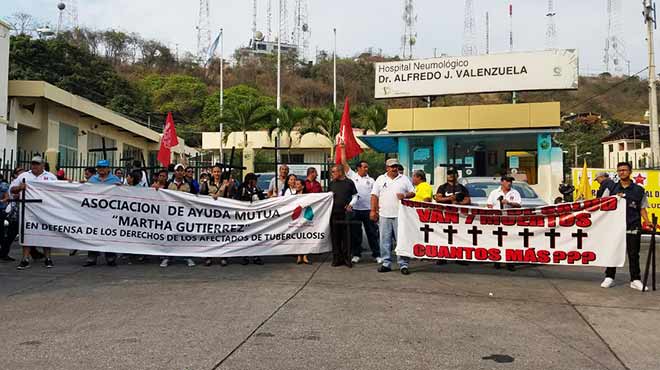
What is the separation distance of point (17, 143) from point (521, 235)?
20.1 metres

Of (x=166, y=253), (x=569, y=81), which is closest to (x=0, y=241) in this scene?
(x=166, y=253)

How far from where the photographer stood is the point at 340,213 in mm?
9750

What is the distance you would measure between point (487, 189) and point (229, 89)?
215 ft

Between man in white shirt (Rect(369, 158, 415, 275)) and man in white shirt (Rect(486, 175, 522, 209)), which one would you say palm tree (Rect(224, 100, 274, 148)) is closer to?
man in white shirt (Rect(486, 175, 522, 209))

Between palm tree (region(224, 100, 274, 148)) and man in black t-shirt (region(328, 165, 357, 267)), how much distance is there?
23.5 metres

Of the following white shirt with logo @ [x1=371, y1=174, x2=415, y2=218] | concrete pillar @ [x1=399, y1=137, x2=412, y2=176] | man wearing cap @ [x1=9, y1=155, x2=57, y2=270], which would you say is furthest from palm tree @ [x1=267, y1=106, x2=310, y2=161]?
white shirt with logo @ [x1=371, y1=174, x2=415, y2=218]

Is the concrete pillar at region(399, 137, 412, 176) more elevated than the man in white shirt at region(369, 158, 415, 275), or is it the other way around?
the concrete pillar at region(399, 137, 412, 176)

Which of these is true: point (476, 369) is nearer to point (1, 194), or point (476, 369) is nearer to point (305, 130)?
point (1, 194)

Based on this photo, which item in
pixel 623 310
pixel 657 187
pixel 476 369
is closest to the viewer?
pixel 476 369

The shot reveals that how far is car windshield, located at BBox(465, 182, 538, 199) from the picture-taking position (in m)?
12.1

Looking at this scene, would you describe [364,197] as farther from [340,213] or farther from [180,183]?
[180,183]

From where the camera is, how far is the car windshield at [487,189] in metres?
12.1

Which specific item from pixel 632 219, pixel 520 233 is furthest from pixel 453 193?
pixel 632 219

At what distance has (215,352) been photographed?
4.79m
